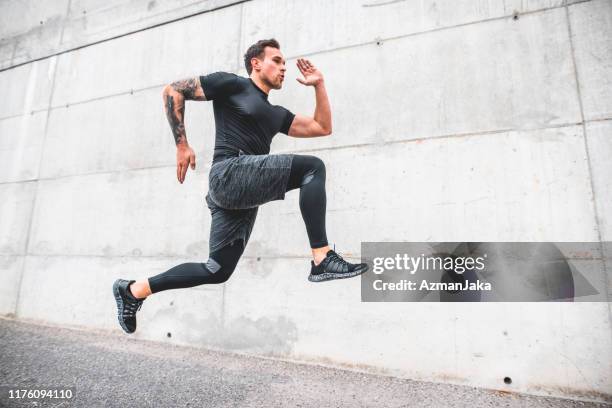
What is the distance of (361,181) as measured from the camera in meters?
4.21

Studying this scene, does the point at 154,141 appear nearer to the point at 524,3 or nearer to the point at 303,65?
the point at 303,65

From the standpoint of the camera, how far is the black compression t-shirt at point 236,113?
2.68 meters

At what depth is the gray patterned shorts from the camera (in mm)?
2453

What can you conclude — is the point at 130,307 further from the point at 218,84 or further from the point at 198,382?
the point at 218,84

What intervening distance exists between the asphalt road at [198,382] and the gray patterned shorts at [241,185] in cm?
149

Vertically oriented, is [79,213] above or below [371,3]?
below

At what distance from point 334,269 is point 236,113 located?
4.27ft

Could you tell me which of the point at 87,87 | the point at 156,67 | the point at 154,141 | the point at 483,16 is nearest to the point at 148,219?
the point at 154,141

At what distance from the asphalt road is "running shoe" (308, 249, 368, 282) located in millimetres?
1431

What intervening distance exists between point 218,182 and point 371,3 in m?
3.31

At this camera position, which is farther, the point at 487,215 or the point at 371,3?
the point at 371,3

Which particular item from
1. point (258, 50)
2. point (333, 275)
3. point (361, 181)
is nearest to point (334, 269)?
point (333, 275)

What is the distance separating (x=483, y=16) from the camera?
4.10 metres

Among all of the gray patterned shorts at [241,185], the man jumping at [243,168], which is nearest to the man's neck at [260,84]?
the man jumping at [243,168]
